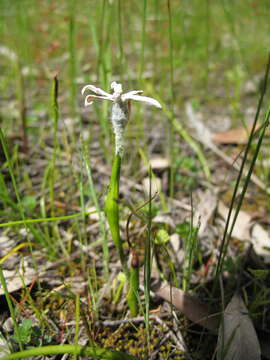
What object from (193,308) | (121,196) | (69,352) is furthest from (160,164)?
(69,352)

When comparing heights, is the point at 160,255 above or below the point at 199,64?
below

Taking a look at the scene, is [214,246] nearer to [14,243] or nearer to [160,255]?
[160,255]

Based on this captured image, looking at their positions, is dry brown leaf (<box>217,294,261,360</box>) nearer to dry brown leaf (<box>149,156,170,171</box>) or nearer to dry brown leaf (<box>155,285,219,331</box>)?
dry brown leaf (<box>155,285,219,331</box>)

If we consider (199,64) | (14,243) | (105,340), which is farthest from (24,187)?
(199,64)

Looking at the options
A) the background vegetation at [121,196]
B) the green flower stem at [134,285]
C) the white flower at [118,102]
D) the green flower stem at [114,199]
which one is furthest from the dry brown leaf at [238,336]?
the white flower at [118,102]

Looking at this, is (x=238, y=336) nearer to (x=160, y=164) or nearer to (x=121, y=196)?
(x=121, y=196)

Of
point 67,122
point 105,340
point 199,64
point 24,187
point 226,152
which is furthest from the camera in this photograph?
point 199,64
